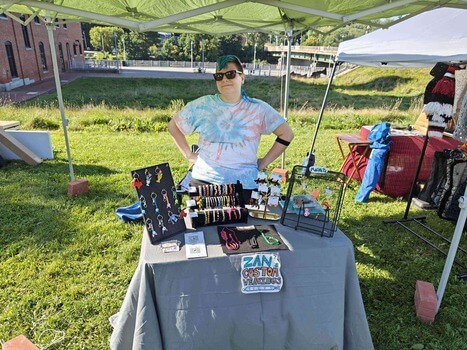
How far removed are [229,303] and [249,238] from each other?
1.14ft

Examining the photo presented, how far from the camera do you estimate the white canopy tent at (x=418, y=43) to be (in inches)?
134

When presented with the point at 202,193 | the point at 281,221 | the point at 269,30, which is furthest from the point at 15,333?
the point at 269,30

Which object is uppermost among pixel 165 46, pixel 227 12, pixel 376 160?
pixel 165 46

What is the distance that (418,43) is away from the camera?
3.72 m

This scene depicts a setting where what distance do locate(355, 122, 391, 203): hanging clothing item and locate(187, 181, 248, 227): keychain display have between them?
2.93 meters

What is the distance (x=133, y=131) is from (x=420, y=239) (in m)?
6.71

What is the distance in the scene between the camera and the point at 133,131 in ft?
26.7

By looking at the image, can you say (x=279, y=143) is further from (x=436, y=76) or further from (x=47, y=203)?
(x=47, y=203)

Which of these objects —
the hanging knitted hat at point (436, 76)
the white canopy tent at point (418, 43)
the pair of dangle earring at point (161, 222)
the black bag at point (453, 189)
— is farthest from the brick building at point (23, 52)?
the black bag at point (453, 189)

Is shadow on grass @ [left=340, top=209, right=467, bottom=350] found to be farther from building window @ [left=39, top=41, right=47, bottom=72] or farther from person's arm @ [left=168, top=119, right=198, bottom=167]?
building window @ [left=39, top=41, right=47, bottom=72]

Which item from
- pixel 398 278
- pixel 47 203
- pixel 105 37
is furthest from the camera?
pixel 105 37

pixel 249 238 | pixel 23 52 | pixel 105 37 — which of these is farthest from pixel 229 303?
pixel 105 37

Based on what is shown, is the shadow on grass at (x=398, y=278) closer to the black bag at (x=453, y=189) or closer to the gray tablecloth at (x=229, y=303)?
the black bag at (x=453, y=189)

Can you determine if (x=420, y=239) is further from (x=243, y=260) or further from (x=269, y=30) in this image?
(x=269, y=30)
